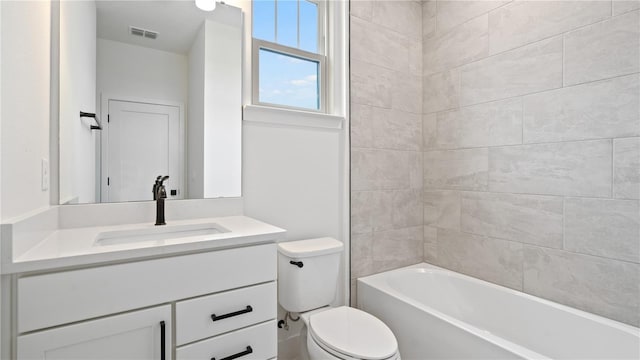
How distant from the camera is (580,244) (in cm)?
160

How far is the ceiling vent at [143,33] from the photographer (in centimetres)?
144

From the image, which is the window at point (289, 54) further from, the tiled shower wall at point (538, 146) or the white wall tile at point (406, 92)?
the tiled shower wall at point (538, 146)

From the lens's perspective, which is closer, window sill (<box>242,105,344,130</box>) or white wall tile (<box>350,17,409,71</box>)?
window sill (<box>242,105,344,130</box>)

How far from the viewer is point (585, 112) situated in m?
1.57

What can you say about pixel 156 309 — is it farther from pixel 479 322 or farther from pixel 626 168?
pixel 626 168

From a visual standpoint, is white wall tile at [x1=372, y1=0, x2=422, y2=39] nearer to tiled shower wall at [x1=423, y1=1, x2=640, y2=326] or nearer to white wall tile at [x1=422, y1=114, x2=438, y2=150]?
tiled shower wall at [x1=423, y1=1, x2=640, y2=326]

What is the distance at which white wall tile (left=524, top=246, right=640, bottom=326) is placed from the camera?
4.75ft

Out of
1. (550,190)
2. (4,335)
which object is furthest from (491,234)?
(4,335)

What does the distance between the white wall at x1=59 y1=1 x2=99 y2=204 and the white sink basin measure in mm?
248

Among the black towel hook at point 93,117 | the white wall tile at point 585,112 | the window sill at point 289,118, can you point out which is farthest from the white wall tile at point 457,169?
the black towel hook at point 93,117

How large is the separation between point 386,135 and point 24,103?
74.4 inches

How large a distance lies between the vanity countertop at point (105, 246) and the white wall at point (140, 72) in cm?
61

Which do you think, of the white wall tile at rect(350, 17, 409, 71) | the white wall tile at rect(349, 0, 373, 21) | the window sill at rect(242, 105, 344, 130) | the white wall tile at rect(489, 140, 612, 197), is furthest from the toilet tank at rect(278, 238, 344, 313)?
the white wall tile at rect(349, 0, 373, 21)

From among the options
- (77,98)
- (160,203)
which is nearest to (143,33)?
(77,98)
